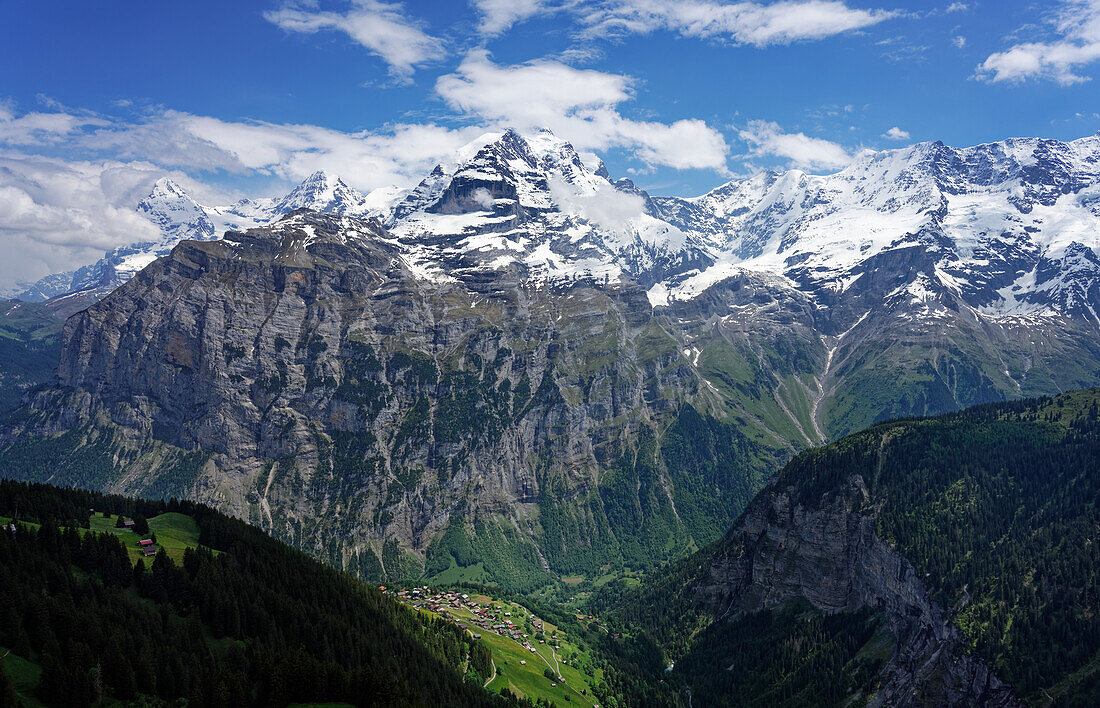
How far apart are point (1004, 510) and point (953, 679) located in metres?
65.6

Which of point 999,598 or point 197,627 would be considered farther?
point 999,598

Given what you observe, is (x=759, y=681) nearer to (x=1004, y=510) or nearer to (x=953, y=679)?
(x=953, y=679)

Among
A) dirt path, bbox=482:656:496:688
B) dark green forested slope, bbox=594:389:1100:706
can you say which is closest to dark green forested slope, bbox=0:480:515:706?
dirt path, bbox=482:656:496:688

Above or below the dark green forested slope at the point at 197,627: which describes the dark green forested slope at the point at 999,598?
below

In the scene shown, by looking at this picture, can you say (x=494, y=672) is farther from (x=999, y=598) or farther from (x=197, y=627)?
(x=999, y=598)

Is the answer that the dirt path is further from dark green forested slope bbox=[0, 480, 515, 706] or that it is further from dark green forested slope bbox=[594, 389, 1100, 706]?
dark green forested slope bbox=[594, 389, 1100, 706]

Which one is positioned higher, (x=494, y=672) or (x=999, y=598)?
(x=999, y=598)

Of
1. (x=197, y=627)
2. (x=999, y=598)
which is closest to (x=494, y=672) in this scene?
(x=197, y=627)

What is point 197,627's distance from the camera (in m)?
106

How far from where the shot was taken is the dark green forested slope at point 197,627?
84938mm

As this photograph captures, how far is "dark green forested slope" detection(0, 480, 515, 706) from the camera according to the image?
84938mm

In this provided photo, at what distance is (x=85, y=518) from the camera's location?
13600 centimetres

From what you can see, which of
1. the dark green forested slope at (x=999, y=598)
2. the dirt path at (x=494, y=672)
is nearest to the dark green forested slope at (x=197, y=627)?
the dirt path at (x=494, y=672)

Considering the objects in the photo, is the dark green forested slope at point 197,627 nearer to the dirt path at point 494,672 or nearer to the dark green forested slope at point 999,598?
the dirt path at point 494,672
